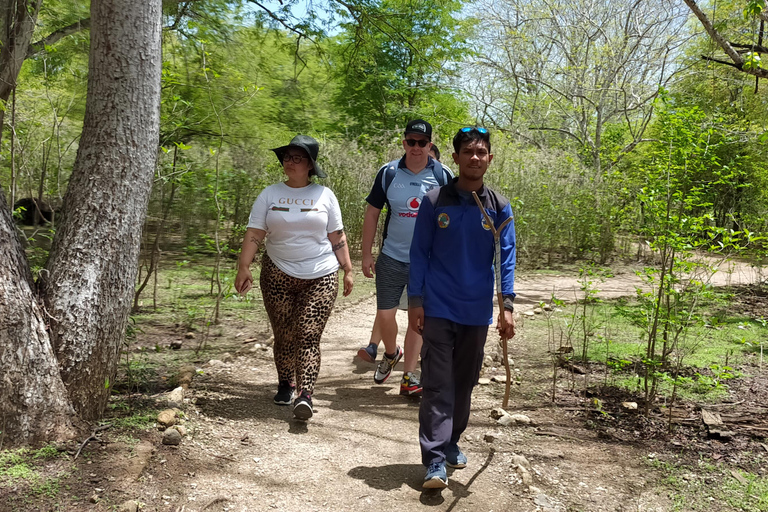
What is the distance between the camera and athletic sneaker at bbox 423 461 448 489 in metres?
3.25

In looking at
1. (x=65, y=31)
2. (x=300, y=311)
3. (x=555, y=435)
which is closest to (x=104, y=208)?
(x=300, y=311)

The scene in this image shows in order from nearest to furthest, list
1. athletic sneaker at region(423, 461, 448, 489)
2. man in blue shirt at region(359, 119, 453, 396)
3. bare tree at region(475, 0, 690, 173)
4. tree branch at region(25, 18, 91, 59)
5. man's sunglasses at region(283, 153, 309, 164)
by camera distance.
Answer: athletic sneaker at region(423, 461, 448, 489) < man's sunglasses at region(283, 153, 309, 164) < man in blue shirt at region(359, 119, 453, 396) < tree branch at region(25, 18, 91, 59) < bare tree at region(475, 0, 690, 173)

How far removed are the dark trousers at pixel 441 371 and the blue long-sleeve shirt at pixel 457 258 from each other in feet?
0.27

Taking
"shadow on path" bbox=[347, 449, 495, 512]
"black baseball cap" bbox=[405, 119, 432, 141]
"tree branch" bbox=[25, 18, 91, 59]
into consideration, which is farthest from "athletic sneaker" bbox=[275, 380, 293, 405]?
"tree branch" bbox=[25, 18, 91, 59]

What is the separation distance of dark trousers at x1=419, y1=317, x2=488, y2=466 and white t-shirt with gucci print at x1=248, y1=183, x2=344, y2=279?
4.01 feet

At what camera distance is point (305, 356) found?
4.44 meters

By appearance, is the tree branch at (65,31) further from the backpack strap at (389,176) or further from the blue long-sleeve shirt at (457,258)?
the blue long-sleeve shirt at (457,258)

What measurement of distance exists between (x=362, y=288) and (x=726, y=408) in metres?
6.22

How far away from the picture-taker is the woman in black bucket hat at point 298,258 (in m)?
4.31

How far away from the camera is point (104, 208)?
11.7 feet

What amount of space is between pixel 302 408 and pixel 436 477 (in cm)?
128

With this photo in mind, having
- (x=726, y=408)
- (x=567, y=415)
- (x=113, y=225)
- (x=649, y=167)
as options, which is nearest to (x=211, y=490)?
(x=113, y=225)

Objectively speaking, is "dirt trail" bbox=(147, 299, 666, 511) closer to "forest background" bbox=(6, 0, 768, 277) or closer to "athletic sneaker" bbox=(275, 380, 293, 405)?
"athletic sneaker" bbox=(275, 380, 293, 405)

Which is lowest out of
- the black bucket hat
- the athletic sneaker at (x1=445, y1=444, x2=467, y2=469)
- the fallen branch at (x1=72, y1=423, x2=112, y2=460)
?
the athletic sneaker at (x1=445, y1=444, x2=467, y2=469)
